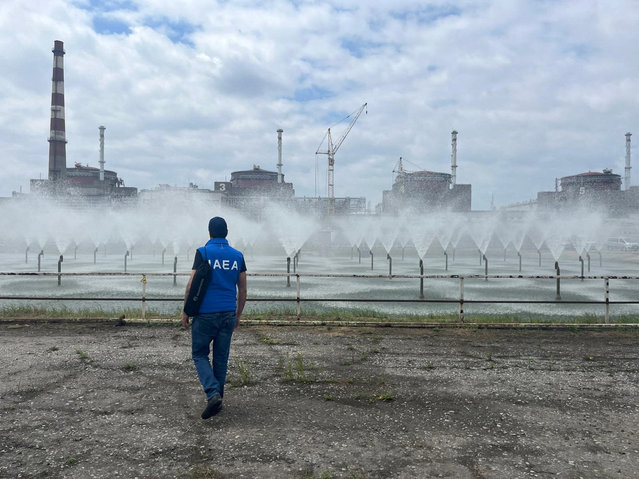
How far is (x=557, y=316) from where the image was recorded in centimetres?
1730

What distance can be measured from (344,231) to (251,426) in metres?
89.8

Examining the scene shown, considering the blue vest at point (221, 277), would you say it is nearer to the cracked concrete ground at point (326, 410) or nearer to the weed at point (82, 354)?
the cracked concrete ground at point (326, 410)

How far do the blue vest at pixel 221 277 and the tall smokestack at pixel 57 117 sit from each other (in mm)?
80612

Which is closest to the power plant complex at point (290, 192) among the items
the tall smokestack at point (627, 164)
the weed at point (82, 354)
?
the tall smokestack at point (627, 164)

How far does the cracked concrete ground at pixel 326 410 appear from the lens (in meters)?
4.01

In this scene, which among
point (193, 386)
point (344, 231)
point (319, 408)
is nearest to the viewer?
point (319, 408)

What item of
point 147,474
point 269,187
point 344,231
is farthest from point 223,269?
point 269,187

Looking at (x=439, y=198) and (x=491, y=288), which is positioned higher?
(x=439, y=198)

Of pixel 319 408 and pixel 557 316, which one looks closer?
pixel 319 408

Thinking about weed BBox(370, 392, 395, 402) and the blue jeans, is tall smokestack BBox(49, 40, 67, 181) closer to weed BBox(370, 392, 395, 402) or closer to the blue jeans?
the blue jeans

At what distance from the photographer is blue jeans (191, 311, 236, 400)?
5074 mm

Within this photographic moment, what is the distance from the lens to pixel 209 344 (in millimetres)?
5250

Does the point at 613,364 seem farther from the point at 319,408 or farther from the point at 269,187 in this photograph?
the point at 269,187

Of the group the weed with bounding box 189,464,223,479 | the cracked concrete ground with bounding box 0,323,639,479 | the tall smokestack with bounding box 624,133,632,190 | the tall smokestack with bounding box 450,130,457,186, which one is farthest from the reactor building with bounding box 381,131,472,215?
the weed with bounding box 189,464,223,479
